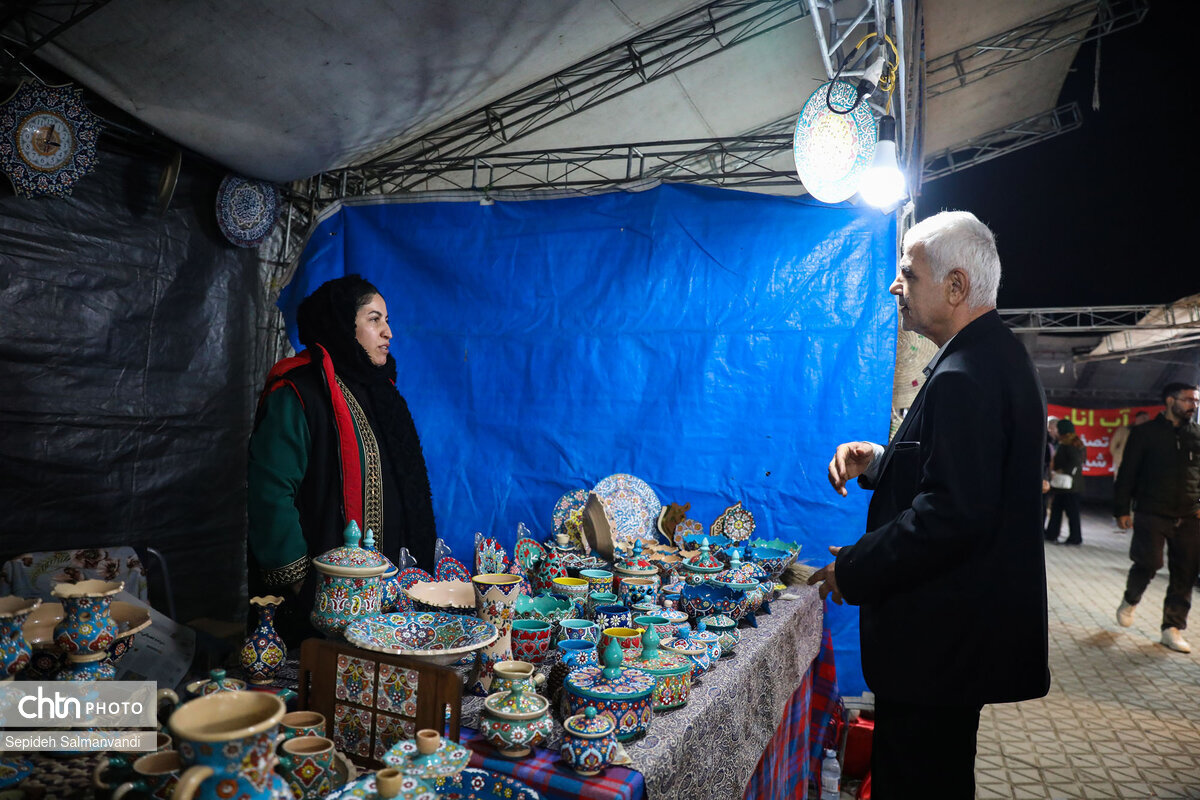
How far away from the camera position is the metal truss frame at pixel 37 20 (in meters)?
2.52

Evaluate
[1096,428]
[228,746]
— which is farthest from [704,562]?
[1096,428]

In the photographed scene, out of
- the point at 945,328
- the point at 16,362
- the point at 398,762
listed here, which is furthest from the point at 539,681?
the point at 16,362

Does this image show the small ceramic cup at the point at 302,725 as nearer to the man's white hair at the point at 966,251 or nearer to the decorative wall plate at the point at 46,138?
the man's white hair at the point at 966,251

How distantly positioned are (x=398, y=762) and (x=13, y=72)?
11.5 feet

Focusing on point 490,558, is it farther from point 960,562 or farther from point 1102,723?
point 1102,723

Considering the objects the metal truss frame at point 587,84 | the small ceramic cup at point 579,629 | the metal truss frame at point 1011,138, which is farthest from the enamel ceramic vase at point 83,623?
the metal truss frame at point 1011,138

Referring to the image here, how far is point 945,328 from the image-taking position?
5.43 ft

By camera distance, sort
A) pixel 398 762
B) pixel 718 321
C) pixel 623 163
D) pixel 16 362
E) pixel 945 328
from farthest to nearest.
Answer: pixel 623 163, pixel 718 321, pixel 16 362, pixel 945 328, pixel 398 762

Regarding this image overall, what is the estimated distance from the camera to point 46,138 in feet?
10.0

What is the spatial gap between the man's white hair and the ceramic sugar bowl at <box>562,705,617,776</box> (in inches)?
48.1

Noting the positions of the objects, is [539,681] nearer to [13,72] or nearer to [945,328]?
[945,328]

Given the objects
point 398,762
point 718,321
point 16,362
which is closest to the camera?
point 398,762

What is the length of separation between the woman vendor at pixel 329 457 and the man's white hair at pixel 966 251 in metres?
1.73

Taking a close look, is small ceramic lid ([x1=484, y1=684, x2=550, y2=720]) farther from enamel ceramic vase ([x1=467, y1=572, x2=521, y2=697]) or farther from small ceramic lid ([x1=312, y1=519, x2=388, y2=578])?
small ceramic lid ([x1=312, y1=519, x2=388, y2=578])
